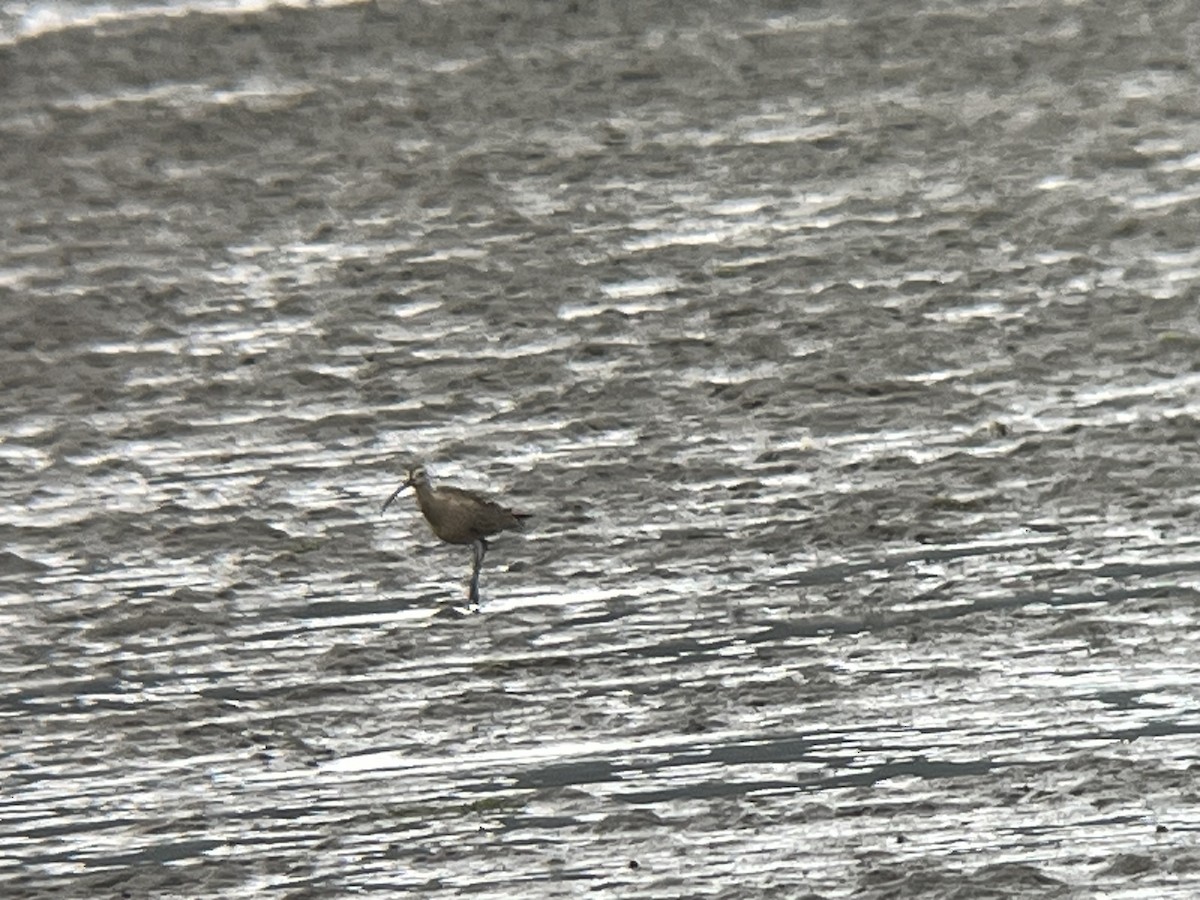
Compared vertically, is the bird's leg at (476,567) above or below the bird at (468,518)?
below

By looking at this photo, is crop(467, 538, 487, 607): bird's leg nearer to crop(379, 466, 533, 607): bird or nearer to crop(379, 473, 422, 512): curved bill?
crop(379, 466, 533, 607): bird

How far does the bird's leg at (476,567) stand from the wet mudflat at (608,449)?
26 mm

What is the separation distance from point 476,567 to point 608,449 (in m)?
0.21

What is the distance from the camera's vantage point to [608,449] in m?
2.04

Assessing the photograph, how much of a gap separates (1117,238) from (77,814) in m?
1.34

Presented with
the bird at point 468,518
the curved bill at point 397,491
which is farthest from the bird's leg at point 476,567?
the curved bill at point 397,491

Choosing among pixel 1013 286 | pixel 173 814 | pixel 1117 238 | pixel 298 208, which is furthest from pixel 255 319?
pixel 1117 238

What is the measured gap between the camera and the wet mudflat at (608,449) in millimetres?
1742

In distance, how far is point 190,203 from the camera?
7.75 feet

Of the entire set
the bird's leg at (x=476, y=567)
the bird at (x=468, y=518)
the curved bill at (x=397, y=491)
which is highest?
the curved bill at (x=397, y=491)

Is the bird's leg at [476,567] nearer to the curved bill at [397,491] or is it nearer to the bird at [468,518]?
the bird at [468,518]

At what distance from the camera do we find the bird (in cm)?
194

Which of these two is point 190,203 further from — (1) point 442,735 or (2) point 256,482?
(1) point 442,735

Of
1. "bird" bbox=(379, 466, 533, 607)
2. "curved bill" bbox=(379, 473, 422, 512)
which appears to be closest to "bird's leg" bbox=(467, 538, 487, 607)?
"bird" bbox=(379, 466, 533, 607)
